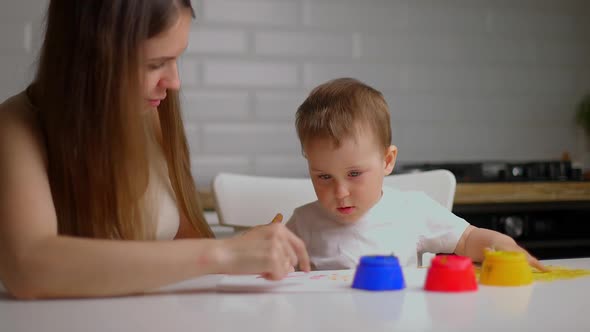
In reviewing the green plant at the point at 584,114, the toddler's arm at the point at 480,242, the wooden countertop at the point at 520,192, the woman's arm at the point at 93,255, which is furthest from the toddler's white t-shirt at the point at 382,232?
the green plant at the point at 584,114

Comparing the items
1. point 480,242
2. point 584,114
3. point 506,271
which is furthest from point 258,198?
point 584,114

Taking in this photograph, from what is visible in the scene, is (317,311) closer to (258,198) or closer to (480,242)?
(480,242)

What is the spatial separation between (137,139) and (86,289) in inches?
11.0

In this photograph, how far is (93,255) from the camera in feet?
3.12

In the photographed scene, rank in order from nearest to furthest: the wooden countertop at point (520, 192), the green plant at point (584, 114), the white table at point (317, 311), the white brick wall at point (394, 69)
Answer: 1. the white table at point (317, 311)
2. the wooden countertop at point (520, 192)
3. the white brick wall at point (394, 69)
4. the green plant at point (584, 114)

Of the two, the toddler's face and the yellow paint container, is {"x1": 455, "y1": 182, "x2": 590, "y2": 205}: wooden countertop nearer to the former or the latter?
the toddler's face

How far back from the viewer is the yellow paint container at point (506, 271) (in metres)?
1.04

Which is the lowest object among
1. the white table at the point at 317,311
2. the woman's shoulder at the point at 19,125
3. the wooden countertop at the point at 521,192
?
the wooden countertop at the point at 521,192

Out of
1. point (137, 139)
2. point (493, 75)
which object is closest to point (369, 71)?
point (493, 75)

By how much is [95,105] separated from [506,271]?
661 millimetres

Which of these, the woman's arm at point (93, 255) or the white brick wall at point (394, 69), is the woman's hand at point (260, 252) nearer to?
the woman's arm at point (93, 255)

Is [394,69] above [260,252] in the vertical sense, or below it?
above

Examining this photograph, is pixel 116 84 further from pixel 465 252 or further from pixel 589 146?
pixel 589 146

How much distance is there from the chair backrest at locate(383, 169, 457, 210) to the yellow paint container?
0.71 m
